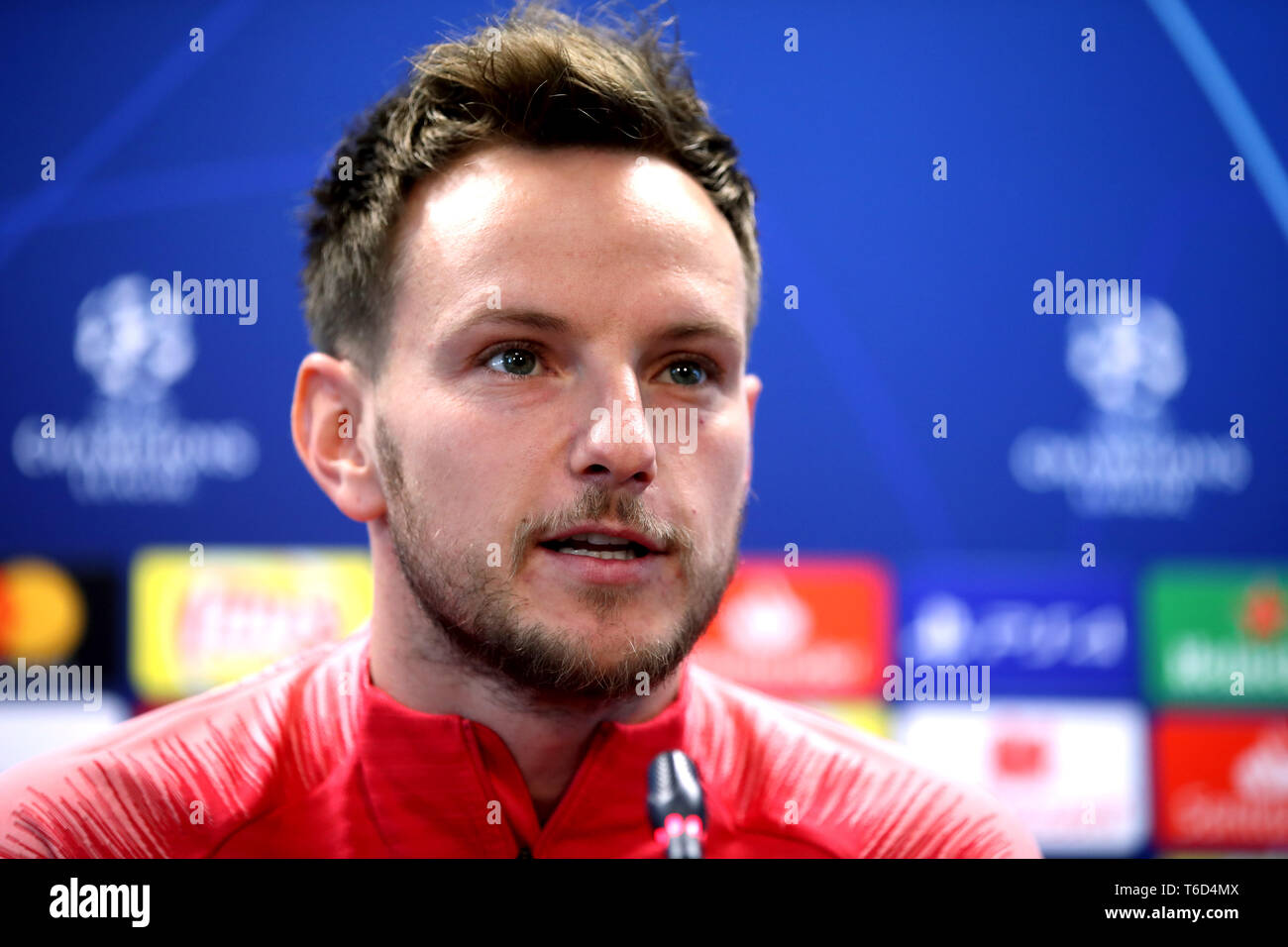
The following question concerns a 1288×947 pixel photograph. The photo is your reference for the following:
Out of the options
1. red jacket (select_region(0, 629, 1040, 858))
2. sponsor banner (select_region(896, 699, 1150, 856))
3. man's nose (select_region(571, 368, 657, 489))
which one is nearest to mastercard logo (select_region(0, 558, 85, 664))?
red jacket (select_region(0, 629, 1040, 858))

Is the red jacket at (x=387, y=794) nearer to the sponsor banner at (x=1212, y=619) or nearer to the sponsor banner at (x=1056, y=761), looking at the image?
the sponsor banner at (x=1056, y=761)

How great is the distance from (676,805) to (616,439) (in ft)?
1.39

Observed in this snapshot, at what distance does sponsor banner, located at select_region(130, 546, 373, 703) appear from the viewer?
2707 millimetres

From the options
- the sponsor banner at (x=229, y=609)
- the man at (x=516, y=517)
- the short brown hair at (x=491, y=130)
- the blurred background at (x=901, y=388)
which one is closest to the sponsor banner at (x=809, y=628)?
the blurred background at (x=901, y=388)

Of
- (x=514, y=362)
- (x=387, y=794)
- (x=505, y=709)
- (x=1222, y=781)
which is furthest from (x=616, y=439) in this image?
(x=1222, y=781)

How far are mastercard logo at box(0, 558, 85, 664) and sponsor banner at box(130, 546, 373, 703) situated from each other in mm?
139

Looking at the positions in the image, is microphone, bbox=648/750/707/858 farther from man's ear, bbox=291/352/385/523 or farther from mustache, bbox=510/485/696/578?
man's ear, bbox=291/352/385/523

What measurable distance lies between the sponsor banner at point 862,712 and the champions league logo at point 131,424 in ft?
4.95

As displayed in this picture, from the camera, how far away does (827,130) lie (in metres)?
2.73

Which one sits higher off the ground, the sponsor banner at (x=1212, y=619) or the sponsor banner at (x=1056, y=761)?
the sponsor banner at (x=1212, y=619)

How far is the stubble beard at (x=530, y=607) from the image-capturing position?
137 centimetres

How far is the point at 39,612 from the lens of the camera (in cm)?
272
